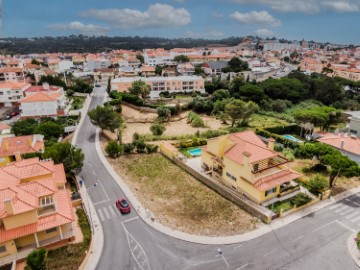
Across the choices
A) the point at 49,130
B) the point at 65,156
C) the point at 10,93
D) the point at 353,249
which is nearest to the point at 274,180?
the point at 353,249

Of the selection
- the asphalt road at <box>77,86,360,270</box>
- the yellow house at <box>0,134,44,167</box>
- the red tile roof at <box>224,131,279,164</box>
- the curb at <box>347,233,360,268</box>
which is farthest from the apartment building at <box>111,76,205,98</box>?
the curb at <box>347,233,360,268</box>

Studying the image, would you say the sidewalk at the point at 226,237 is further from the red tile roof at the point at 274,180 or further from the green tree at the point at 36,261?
the green tree at the point at 36,261

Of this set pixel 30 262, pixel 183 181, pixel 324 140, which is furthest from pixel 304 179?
pixel 30 262

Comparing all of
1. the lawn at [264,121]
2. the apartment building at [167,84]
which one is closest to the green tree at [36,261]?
the lawn at [264,121]

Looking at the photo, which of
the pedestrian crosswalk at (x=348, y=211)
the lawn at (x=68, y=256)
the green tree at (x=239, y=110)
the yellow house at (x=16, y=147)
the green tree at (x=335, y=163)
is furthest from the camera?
the green tree at (x=239, y=110)

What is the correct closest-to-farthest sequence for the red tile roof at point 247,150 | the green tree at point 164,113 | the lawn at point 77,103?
the red tile roof at point 247,150, the green tree at point 164,113, the lawn at point 77,103
